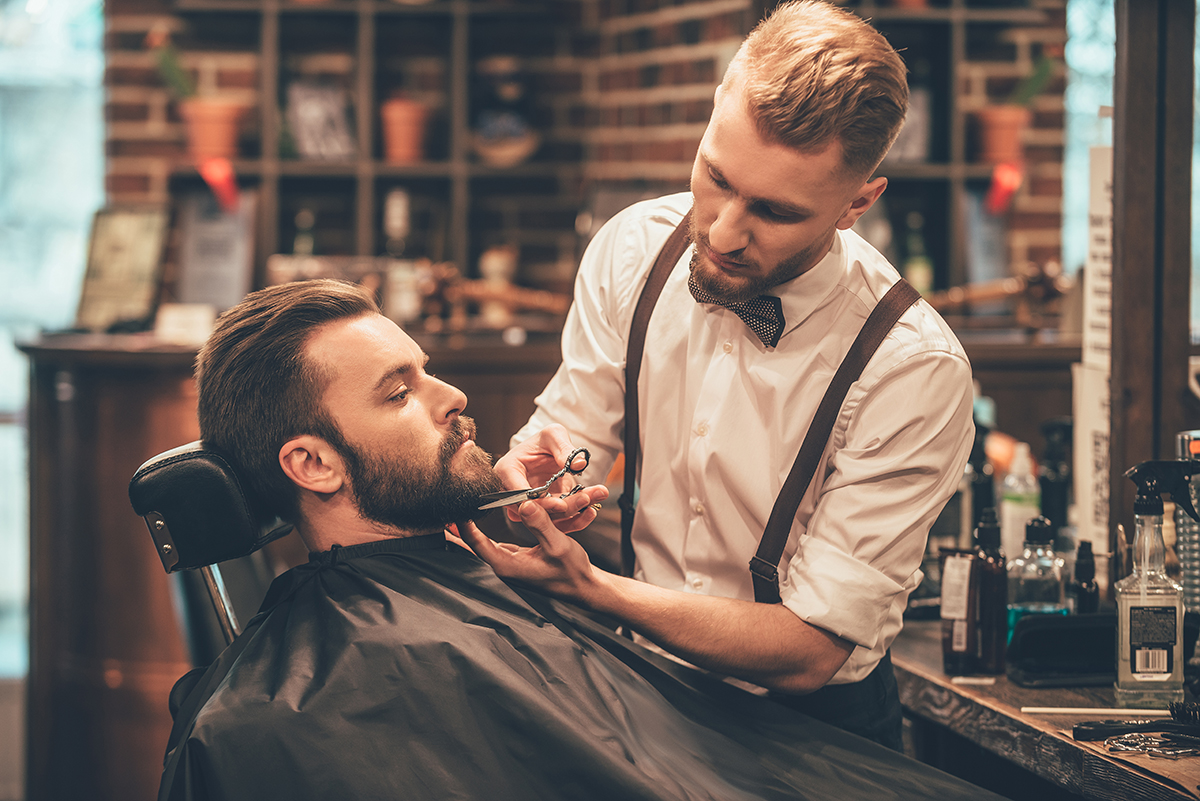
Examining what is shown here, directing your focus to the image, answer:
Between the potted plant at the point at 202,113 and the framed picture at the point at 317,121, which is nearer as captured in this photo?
the potted plant at the point at 202,113

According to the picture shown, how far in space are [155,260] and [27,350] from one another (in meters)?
0.76

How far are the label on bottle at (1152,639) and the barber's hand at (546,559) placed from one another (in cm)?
77

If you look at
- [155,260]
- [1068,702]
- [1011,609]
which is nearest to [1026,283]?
[1011,609]

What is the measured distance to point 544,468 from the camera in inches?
60.8

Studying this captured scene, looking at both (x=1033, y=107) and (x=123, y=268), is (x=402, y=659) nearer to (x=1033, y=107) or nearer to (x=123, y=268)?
(x=123, y=268)

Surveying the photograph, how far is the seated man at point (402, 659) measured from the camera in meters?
1.22

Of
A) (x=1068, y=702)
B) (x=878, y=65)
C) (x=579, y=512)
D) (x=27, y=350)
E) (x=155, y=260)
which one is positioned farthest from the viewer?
(x=155, y=260)

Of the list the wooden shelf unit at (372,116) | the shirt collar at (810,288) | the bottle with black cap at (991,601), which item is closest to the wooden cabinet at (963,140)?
the wooden shelf unit at (372,116)

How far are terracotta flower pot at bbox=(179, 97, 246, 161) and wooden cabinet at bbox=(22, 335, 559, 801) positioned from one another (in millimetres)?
1082

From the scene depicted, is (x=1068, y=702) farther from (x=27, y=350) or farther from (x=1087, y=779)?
(x=27, y=350)

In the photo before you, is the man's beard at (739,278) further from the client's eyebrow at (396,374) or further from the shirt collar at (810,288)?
the client's eyebrow at (396,374)

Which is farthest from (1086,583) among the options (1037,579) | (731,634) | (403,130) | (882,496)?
(403,130)

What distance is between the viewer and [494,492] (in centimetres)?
148

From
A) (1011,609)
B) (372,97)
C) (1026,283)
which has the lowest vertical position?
(1011,609)
